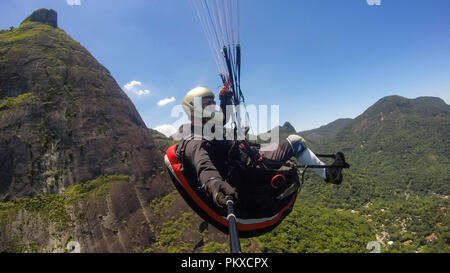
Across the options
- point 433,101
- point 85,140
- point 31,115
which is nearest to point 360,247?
point 85,140

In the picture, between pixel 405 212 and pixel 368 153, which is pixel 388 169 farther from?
pixel 405 212

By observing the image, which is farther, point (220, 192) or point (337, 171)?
point (337, 171)

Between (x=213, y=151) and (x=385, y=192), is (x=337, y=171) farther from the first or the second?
(x=385, y=192)

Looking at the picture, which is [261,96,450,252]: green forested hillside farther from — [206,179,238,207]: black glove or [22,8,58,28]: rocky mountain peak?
[22,8,58,28]: rocky mountain peak

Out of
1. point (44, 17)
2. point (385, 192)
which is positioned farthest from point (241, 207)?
point (385, 192)

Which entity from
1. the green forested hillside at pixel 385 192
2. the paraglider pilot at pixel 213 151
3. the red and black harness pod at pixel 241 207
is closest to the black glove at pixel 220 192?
the paraglider pilot at pixel 213 151

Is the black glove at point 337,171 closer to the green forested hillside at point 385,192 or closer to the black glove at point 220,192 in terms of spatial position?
the black glove at point 220,192
